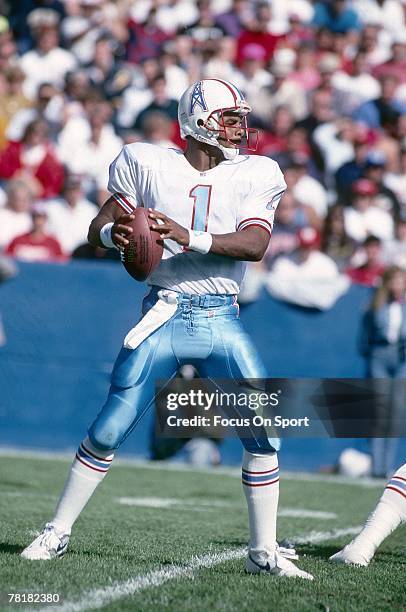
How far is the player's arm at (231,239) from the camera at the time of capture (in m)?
3.85

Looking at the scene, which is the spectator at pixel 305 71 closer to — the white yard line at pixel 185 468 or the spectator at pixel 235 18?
the spectator at pixel 235 18

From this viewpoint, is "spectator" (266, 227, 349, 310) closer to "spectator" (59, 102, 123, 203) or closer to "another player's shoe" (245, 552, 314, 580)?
"spectator" (59, 102, 123, 203)

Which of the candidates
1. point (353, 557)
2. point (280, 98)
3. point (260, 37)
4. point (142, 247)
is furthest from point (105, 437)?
point (260, 37)

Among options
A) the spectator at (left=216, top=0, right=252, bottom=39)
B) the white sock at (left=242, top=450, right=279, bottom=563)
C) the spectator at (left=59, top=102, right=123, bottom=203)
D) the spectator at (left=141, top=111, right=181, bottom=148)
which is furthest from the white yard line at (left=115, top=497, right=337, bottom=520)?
the spectator at (left=216, top=0, right=252, bottom=39)

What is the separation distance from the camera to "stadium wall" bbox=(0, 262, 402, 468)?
8516 millimetres

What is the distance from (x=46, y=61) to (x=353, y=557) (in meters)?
8.90

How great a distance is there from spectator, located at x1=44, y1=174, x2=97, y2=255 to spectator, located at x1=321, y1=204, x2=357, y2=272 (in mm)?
1916

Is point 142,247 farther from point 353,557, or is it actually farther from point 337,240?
point 337,240

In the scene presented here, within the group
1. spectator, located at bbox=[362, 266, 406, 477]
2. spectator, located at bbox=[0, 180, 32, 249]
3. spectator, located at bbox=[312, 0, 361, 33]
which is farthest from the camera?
spectator, located at bbox=[312, 0, 361, 33]

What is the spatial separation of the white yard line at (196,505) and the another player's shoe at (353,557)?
1.58 meters

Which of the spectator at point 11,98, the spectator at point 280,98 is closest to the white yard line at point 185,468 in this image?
the spectator at point 11,98

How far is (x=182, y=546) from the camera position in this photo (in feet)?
15.1

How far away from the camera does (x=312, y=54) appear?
12.0 m

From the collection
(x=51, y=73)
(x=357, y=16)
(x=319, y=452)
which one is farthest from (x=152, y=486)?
(x=357, y=16)
